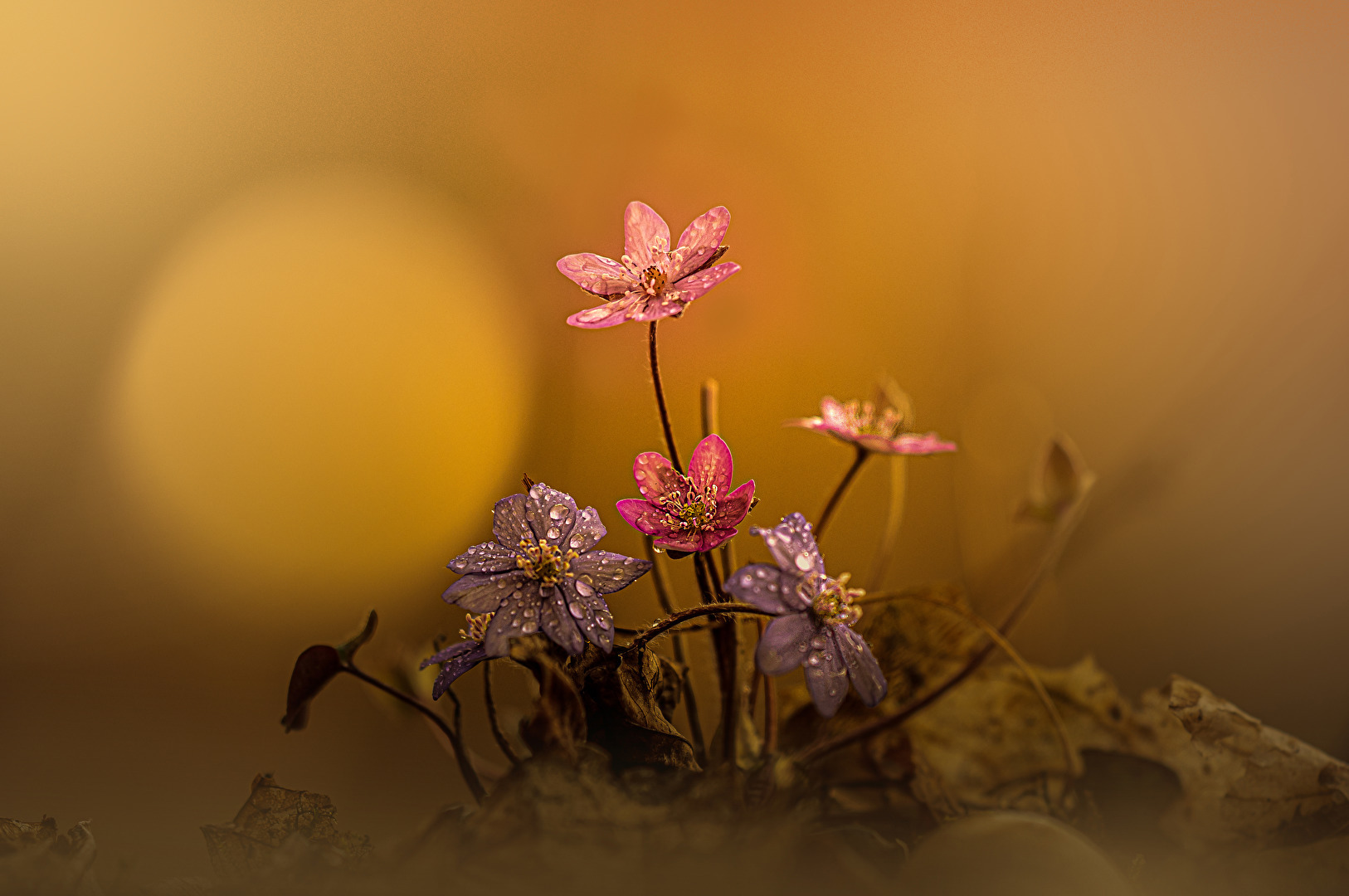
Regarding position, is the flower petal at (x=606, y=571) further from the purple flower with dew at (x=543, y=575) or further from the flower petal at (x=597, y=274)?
the flower petal at (x=597, y=274)

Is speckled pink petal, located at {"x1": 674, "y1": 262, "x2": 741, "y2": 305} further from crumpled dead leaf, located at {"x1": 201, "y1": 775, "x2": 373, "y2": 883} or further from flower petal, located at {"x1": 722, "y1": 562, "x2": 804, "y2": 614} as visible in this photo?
crumpled dead leaf, located at {"x1": 201, "y1": 775, "x2": 373, "y2": 883}

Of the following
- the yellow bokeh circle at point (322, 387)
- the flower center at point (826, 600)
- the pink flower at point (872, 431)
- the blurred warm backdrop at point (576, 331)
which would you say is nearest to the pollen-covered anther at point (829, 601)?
the flower center at point (826, 600)

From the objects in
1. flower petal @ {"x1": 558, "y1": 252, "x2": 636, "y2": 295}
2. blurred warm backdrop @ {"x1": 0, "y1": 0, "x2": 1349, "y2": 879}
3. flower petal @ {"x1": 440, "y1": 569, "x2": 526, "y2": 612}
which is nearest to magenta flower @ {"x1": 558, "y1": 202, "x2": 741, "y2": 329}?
flower petal @ {"x1": 558, "y1": 252, "x2": 636, "y2": 295}

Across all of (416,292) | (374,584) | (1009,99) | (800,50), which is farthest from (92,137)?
(1009,99)

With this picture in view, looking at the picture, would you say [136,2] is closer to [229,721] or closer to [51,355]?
[51,355]

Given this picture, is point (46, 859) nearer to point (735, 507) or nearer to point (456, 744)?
point (456, 744)

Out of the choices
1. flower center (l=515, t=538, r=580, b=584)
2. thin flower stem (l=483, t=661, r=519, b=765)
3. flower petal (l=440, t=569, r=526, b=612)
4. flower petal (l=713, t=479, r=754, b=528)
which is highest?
flower petal (l=713, t=479, r=754, b=528)
